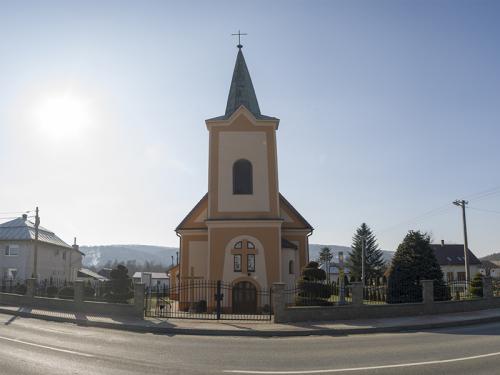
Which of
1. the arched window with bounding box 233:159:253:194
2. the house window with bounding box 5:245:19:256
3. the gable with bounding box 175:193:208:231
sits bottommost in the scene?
the house window with bounding box 5:245:19:256

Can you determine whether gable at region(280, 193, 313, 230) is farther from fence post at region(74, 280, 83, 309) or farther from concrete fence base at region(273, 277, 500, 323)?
fence post at region(74, 280, 83, 309)

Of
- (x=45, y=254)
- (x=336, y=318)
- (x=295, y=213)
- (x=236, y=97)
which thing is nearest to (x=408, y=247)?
(x=336, y=318)

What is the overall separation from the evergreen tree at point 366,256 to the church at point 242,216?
37.1 metres

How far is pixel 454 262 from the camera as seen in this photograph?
7650 centimetres

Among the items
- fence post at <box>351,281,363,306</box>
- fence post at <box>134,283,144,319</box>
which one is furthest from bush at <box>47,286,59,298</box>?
fence post at <box>351,281,363,306</box>

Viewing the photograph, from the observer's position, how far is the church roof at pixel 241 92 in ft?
94.5

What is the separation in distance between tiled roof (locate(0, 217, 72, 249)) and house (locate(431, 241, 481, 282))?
192ft

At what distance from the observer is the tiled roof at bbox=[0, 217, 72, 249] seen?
4717 cm

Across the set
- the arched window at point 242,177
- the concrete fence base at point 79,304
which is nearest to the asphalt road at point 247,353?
the concrete fence base at point 79,304

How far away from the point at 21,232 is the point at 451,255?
221 ft

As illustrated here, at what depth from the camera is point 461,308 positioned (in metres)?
20.3

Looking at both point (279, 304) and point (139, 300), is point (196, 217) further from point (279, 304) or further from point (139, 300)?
point (279, 304)

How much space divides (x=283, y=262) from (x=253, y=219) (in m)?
3.55

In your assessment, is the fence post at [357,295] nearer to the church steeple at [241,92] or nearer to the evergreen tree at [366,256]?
the church steeple at [241,92]
